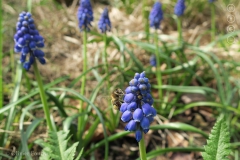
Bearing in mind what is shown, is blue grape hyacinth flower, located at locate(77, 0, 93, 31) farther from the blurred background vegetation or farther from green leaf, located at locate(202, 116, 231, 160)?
green leaf, located at locate(202, 116, 231, 160)

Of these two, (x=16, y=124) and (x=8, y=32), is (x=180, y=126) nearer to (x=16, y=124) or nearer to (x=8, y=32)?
(x=16, y=124)

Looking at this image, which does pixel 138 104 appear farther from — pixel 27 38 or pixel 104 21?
pixel 104 21

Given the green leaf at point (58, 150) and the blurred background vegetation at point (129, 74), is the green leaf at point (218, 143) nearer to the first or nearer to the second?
the green leaf at point (58, 150)

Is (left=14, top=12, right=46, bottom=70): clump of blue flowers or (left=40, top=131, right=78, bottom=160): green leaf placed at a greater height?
(left=14, top=12, right=46, bottom=70): clump of blue flowers

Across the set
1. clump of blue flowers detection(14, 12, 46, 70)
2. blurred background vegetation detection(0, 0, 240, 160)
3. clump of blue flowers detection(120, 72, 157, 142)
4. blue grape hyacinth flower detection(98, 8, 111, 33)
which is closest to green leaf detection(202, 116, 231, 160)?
clump of blue flowers detection(120, 72, 157, 142)

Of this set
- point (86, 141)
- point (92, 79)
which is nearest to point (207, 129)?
point (86, 141)
